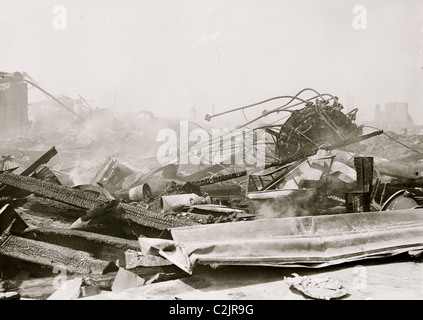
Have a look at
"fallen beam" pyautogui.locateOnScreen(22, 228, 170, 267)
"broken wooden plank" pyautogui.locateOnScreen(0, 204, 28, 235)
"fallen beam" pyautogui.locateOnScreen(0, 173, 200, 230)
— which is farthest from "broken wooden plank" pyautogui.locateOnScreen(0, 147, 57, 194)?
"fallen beam" pyautogui.locateOnScreen(22, 228, 170, 267)

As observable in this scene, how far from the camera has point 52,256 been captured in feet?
17.2

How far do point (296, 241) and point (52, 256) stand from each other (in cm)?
307

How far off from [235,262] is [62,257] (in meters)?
2.48

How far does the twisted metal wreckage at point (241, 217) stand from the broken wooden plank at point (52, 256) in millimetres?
13

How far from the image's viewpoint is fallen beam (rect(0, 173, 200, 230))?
6141mm

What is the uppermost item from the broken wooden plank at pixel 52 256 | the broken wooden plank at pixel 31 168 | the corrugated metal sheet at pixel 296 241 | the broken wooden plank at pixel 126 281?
the broken wooden plank at pixel 31 168

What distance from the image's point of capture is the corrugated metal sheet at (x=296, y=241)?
3.97m

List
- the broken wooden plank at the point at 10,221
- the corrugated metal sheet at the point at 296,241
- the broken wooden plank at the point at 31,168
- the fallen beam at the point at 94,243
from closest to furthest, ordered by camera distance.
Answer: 1. the corrugated metal sheet at the point at 296,241
2. the fallen beam at the point at 94,243
3. the broken wooden plank at the point at 10,221
4. the broken wooden plank at the point at 31,168

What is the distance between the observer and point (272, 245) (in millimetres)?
4129

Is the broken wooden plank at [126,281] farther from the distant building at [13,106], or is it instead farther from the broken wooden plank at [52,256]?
the distant building at [13,106]

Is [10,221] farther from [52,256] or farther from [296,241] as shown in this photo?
[296,241]

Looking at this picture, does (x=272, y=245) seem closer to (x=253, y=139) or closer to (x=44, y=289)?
(x=44, y=289)

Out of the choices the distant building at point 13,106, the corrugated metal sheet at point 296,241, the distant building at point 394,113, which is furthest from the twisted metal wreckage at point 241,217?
the distant building at point 394,113

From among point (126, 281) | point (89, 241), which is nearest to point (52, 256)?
point (89, 241)
